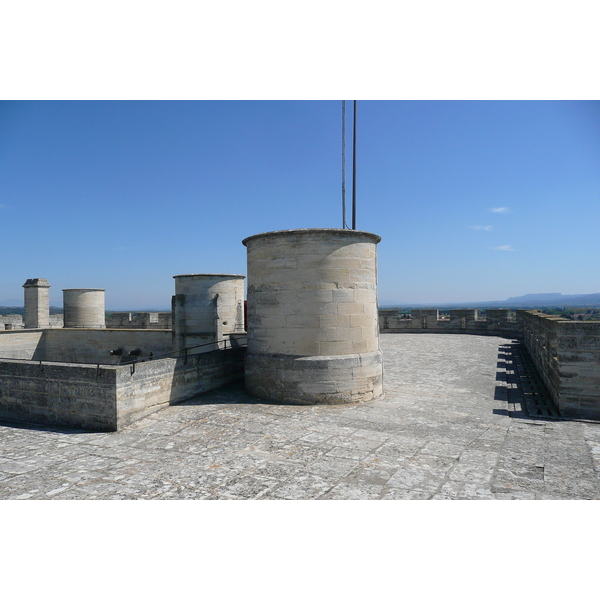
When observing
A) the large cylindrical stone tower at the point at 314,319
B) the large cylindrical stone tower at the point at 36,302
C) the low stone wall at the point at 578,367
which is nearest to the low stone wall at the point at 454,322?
the low stone wall at the point at 578,367

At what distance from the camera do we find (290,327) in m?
8.72

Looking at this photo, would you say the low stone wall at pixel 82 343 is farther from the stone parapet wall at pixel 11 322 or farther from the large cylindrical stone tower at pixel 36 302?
the stone parapet wall at pixel 11 322

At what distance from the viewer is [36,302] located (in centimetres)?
2094

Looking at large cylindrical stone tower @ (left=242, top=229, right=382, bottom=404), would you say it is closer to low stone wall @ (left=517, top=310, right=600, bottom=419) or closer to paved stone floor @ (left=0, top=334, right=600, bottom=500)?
paved stone floor @ (left=0, top=334, right=600, bottom=500)

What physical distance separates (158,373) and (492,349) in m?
12.9

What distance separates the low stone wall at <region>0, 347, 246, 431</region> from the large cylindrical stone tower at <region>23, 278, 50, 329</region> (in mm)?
14233

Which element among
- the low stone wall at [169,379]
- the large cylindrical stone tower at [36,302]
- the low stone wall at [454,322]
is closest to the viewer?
the low stone wall at [169,379]

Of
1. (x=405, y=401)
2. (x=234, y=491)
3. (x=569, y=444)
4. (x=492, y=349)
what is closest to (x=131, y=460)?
(x=234, y=491)

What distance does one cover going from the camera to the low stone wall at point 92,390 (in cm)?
723

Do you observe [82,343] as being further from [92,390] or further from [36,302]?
[92,390]

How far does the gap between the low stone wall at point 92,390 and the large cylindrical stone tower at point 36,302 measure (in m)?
14.2

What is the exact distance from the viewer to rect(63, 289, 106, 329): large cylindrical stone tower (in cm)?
1947

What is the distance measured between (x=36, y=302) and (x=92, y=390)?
54.3ft

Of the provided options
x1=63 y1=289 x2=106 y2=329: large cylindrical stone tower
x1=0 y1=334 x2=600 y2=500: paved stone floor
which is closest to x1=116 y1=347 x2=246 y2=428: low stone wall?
x1=0 y1=334 x2=600 y2=500: paved stone floor
